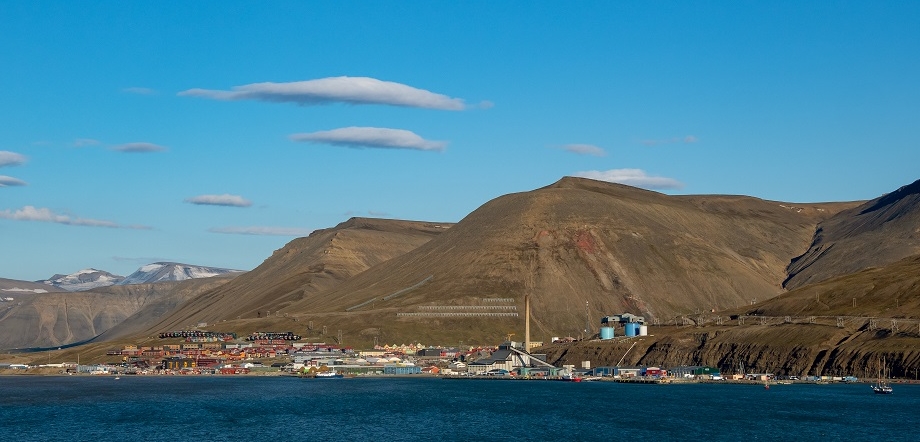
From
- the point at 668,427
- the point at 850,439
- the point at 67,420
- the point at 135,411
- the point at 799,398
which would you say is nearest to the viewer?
the point at 850,439

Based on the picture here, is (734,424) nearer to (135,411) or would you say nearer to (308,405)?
(308,405)

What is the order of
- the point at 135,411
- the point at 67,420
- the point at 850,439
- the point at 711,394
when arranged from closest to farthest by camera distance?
the point at 850,439
the point at 67,420
the point at 135,411
the point at 711,394

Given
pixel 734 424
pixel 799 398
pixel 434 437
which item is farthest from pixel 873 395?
pixel 434 437

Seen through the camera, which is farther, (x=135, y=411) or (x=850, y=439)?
(x=135, y=411)

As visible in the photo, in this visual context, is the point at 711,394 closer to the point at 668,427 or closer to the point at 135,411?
the point at 668,427

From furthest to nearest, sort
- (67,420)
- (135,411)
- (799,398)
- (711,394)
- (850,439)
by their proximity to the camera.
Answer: (711,394) < (799,398) < (135,411) < (67,420) < (850,439)

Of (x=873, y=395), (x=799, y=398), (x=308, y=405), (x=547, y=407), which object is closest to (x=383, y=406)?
(x=308, y=405)
